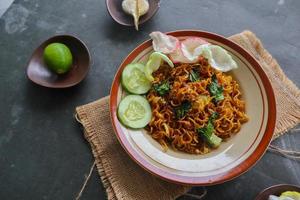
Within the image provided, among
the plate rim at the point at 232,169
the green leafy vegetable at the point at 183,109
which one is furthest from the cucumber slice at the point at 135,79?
the green leafy vegetable at the point at 183,109

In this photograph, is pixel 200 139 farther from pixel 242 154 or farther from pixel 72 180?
pixel 72 180

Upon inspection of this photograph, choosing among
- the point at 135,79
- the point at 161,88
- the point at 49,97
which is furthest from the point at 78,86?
the point at 161,88

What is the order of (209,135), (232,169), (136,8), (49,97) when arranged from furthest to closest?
(136,8)
(49,97)
(209,135)
(232,169)

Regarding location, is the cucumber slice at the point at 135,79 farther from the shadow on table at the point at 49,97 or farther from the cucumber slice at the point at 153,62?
the shadow on table at the point at 49,97

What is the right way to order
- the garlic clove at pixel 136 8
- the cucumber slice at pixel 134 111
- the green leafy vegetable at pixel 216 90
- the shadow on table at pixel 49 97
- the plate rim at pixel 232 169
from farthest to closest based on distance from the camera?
the garlic clove at pixel 136 8, the shadow on table at pixel 49 97, the green leafy vegetable at pixel 216 90, the cucumber slice at pixel 134 111, the plate rim at pixel 232 169

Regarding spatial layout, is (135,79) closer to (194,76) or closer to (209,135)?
(194,76)

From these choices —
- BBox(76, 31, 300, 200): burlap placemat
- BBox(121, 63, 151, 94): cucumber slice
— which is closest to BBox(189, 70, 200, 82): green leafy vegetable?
BBox(121, 63, 151, 94): cucumber slice
